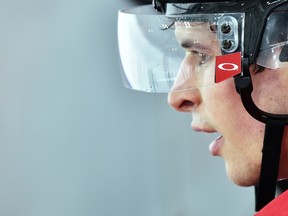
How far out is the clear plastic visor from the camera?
837 millimetres

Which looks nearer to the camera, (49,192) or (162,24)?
(162,24)

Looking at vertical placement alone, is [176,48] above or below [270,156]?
above

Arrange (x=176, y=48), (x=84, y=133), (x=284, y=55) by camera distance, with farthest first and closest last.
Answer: (x=84, y=133) < (x=176, y=48) < (x=284, y=55)

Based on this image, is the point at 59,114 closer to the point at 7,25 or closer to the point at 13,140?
the point at 13,140

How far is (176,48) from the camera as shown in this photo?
3.02ft

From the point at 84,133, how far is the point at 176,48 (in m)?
0.61

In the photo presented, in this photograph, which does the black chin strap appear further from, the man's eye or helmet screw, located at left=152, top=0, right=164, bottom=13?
helmet screw, located at left=152, top=0, right=164, bottom=13

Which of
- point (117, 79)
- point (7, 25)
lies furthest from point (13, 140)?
point (117, 79)

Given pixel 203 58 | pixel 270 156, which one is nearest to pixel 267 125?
pixel 270 156

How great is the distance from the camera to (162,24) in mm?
919

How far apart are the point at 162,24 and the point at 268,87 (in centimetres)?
23

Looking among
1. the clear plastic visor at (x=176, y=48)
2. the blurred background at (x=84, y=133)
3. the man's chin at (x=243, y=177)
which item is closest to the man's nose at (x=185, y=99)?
the clear plastic visor at (x=176, y=48)

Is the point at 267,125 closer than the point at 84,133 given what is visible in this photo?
Yes

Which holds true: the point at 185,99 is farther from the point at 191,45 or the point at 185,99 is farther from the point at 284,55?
the point at 284,55
